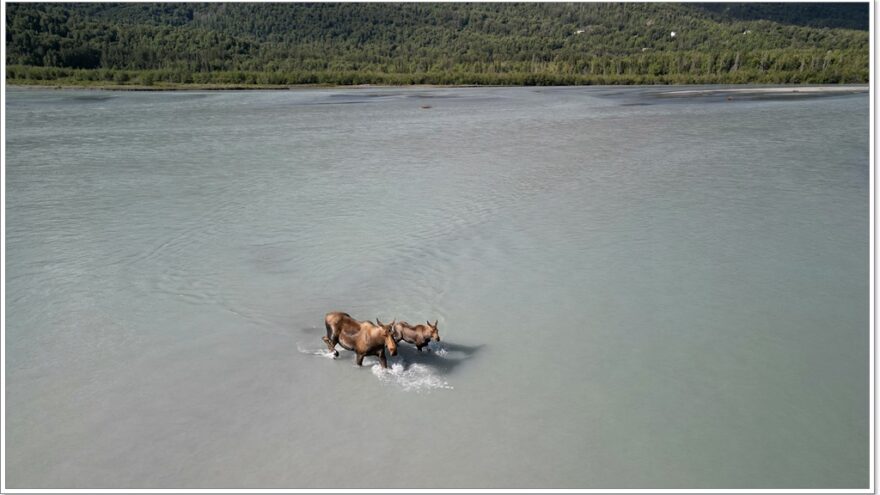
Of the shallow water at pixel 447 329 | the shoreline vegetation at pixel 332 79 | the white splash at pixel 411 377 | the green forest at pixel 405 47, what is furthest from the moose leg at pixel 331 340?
the green forest at pixel 405 47

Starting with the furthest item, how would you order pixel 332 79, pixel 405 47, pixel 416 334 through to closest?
pixel 405 47
pixel 332 79
pixel 416 334

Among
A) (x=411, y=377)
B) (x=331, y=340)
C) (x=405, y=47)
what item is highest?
(x=405, y=47)

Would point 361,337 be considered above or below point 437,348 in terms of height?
above

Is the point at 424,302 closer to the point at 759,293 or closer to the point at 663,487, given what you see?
the point at 663,487

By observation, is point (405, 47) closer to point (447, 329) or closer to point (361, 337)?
point (447, 329)

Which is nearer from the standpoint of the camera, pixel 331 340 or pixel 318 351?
pixel 331 340

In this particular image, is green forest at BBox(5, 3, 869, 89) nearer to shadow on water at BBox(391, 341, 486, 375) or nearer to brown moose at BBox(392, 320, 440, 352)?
shadow on water at BBox(391, 341, 486, 375)

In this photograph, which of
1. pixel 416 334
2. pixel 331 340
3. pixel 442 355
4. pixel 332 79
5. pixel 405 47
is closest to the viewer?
pixel 416 334

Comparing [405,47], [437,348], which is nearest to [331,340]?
[437,348]
